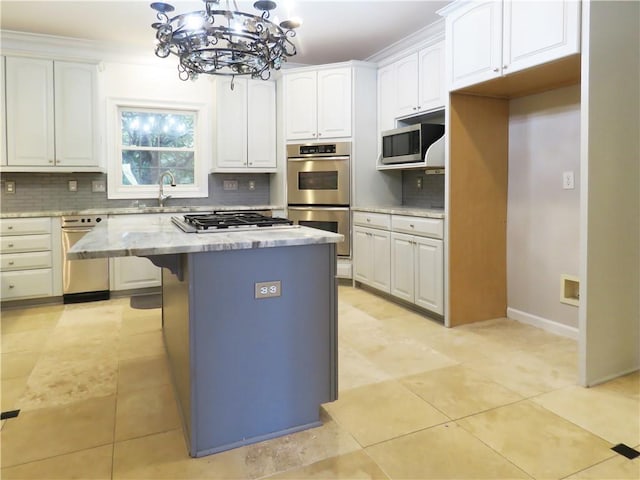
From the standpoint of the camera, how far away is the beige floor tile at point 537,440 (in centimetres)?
172

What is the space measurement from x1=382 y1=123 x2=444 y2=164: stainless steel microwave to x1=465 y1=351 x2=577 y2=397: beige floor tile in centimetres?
Result: 187

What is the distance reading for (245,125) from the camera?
4.91 m

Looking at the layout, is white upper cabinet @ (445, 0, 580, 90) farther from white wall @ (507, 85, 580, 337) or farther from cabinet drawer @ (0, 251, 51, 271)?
cabinet drawer @ (0, 251, 51, 271)

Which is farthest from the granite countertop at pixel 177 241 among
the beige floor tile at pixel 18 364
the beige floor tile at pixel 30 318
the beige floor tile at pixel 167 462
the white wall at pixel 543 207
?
the white wall at pixel 543 207

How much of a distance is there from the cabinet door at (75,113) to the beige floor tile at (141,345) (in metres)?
2.03

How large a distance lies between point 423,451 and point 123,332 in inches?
97.3

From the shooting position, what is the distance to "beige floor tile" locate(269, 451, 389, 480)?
167cm

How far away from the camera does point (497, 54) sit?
2865mm

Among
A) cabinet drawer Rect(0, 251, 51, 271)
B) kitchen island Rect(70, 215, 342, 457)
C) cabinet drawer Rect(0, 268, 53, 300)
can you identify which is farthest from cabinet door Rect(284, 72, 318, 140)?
kitchen island Rect(70, 215, 342, 457)

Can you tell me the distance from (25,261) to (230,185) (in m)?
2.17

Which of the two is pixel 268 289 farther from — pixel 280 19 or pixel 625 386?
pixel 280 19

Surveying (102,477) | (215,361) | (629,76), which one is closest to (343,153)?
(629,76)

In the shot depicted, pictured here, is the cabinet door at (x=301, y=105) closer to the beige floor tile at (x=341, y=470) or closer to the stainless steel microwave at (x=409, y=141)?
the stainless steel microwave at (x=409, y=141)

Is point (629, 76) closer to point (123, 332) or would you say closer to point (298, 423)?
point (298, 423)
